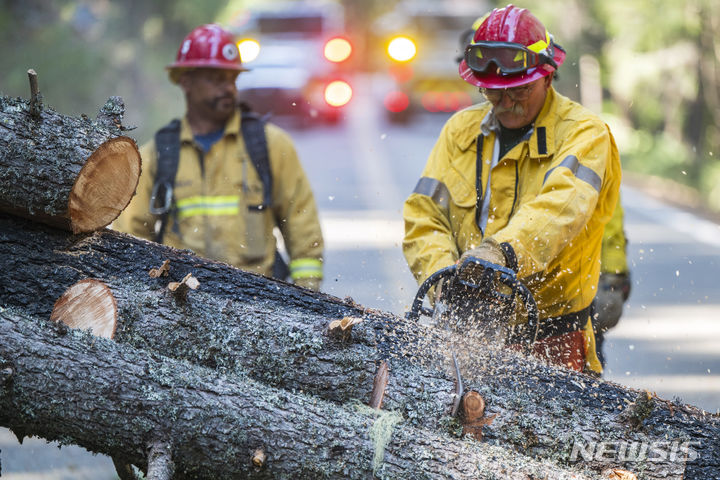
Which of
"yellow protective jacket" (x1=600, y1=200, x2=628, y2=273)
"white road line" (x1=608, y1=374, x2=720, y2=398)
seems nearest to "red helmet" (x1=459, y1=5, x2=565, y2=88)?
"yellow protective jacket" (x1=600, y1=200, x2=628, y2=273)

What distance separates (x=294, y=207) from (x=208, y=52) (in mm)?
1135

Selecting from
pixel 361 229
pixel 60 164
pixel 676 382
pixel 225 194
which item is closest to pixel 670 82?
pixel 361 229

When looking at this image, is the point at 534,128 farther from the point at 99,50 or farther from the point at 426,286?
the point at 99,50

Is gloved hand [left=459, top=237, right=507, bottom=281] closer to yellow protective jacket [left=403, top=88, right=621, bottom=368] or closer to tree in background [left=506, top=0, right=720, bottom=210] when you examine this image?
yellow protective jacket [left=403, top=88, right=621, bottom=368]

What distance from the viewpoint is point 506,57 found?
12.7 ft

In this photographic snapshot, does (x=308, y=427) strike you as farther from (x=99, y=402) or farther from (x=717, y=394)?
(x=717, y=394)

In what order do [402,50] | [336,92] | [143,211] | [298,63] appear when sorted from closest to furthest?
1. [143,211]
2. [298,63]
3. [336,92]
4. [402,50]

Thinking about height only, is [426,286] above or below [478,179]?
below

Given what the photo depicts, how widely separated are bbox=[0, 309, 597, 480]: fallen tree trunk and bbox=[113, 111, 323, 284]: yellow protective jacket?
230 centimetres

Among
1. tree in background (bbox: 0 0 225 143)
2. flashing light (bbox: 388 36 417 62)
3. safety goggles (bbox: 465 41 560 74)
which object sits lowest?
safety goggles (bbox: 465 41 560 74)

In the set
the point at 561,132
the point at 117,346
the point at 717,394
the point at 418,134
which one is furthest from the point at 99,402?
the point at 418,134

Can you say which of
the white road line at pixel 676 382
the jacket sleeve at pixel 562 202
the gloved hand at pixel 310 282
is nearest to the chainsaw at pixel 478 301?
the jacket sleeve at pixel 562 202

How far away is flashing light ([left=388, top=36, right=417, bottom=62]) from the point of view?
20.9 m

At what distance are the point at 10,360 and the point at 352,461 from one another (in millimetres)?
1151
